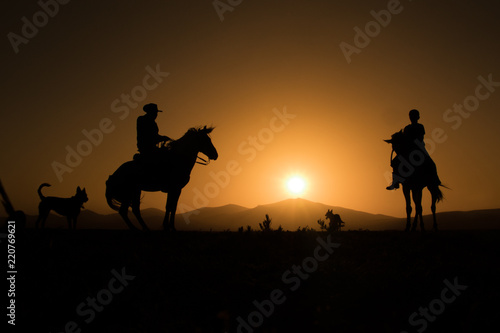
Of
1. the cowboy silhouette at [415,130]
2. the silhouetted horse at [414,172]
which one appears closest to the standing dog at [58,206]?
the silhouetted horse at [414,172]

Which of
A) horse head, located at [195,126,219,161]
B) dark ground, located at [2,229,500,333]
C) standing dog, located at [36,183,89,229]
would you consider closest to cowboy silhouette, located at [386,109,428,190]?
dark ground, located at [2,229,500,333]

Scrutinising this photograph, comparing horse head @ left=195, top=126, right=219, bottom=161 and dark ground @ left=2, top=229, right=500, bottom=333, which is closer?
dark ground @ left=2, top=229, right=500, bottom=333

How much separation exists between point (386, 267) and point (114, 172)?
8372 millimetres

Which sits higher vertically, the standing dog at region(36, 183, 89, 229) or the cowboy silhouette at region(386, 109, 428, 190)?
the cowboy silhouette at region(386, 109, 428, 190)

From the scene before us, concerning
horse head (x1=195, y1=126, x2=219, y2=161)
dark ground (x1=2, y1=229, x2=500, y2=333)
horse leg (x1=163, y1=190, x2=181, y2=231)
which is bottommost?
dark ground (x1=2, y1=229, x2=500, y2=333)

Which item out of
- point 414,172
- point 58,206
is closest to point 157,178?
point 58,206

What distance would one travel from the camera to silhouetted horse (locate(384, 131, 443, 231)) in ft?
43.9

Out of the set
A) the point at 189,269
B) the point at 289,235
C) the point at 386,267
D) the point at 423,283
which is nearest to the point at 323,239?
the point at 289,235

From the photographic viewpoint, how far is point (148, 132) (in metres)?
11.8

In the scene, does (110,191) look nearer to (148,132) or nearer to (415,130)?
(148,132)

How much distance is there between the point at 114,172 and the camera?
11.6m

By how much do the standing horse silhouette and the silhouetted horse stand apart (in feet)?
25.0

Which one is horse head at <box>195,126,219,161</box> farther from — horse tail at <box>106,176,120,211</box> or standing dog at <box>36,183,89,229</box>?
standing dog at <box>36,183,89,229</box>

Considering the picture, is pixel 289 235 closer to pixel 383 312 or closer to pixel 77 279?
pixel 383 312
